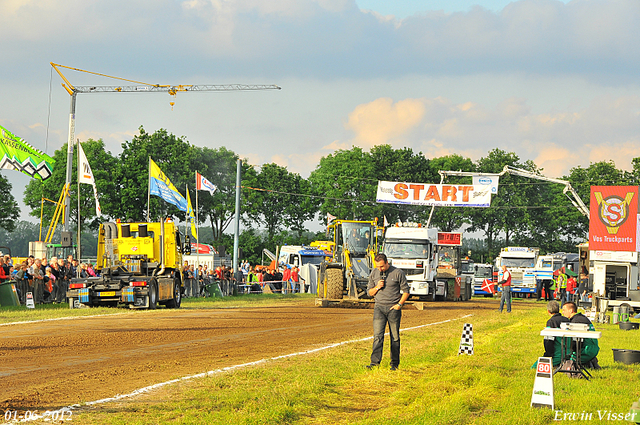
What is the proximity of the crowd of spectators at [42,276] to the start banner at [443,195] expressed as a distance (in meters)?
21.7

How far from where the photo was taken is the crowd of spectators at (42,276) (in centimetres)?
2406

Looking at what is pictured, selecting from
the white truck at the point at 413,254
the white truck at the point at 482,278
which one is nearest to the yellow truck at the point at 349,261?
the white truck at the point at 413,254

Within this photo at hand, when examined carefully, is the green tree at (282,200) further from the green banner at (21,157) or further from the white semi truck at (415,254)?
the green banner at (21,157)

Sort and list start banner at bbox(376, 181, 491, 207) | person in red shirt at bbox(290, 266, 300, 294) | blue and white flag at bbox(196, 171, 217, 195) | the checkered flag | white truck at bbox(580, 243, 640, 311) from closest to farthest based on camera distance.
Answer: the checkered flag < white truck at bbox(580, 243, 640, 311) < start banner at bbox(376, 181, 491, 207) < person in red shirt at bbox(290, 266, 300, 294) < blue and white flag at bbox(196, 171, 217, 195)

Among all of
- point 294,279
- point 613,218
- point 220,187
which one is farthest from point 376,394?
point 220,187

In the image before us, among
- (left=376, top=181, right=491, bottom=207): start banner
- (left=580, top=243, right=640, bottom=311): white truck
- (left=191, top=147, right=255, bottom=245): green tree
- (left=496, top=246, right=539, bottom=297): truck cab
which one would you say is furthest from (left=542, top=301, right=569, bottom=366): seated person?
(left=191, top=147, right=255, bottom=245): green tree

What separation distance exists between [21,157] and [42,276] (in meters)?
4.75

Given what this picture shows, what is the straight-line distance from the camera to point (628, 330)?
20703mm

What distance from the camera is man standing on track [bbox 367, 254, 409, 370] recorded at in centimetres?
1166

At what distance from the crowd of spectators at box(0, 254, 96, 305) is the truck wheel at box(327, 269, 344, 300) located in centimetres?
931

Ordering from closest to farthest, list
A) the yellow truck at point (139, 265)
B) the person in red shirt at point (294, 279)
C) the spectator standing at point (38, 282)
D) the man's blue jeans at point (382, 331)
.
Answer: the man's blue jeans at point (382, 331)
the spectator standing at point (38, 282)
the yellow truck at point (139, 265)
the person in red shirt at point (294, 279)

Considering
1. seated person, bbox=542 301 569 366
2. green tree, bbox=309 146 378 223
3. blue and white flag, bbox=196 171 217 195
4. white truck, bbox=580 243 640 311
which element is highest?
green tree, bbox=309 146 378 223

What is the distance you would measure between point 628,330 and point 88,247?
117690 mm

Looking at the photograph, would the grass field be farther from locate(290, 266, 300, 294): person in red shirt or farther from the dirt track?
locate(290, 266, 300, 294): person in red shirt
